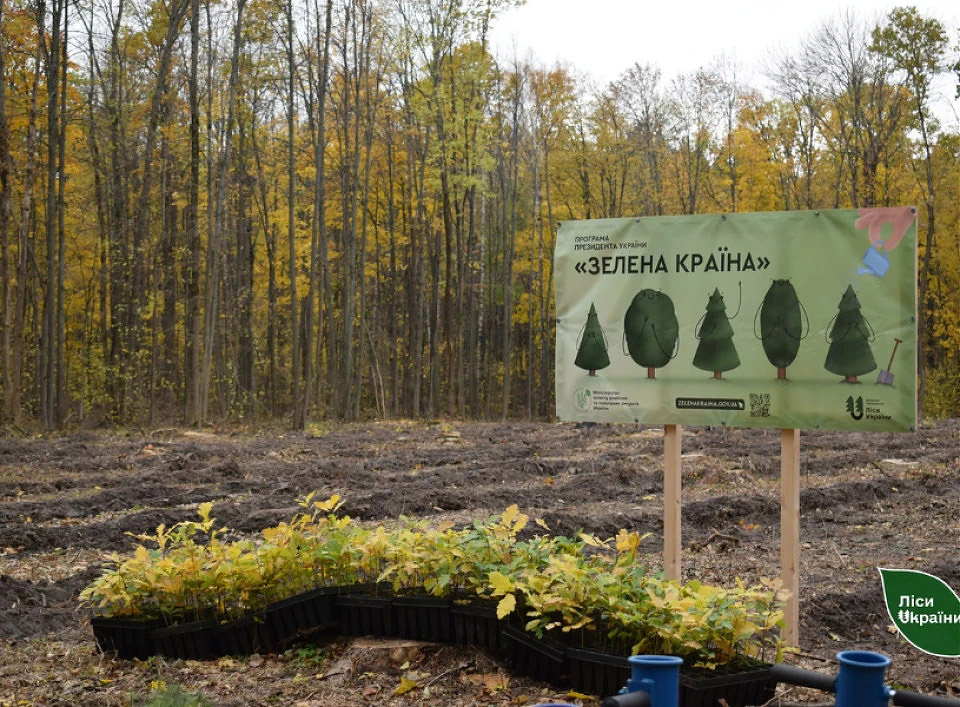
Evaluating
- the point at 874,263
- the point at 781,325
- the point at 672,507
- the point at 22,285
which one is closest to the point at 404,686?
the point at 672,507

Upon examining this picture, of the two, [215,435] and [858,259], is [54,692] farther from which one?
[215,435]

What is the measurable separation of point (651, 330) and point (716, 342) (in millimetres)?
378

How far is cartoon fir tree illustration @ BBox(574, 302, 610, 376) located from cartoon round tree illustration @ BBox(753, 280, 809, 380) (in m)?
0.90

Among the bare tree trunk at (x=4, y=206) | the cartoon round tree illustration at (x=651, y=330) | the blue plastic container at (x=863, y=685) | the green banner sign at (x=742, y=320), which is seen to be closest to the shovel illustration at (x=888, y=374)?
the green banner sign at (x=742, y=320)

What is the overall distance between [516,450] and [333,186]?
669 inches

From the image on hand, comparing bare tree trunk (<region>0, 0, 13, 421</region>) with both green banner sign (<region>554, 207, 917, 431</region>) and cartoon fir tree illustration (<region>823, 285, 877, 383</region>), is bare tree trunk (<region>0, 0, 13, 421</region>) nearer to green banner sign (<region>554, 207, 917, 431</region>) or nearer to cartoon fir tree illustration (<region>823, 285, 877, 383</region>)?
green banner sign (<region>554, 207, 917, 431</region>)

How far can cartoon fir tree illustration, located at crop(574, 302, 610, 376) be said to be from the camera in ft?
17.8

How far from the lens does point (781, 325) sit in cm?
499

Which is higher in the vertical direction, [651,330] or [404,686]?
[651,330]

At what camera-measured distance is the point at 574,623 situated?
4375mm

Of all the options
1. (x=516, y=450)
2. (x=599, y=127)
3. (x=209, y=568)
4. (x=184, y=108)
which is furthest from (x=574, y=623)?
(x=599, y=127)

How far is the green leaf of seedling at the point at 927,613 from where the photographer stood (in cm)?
240

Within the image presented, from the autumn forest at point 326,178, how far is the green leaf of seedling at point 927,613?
19567 mm

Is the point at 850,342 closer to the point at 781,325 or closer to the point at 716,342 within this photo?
the point at 781,325
